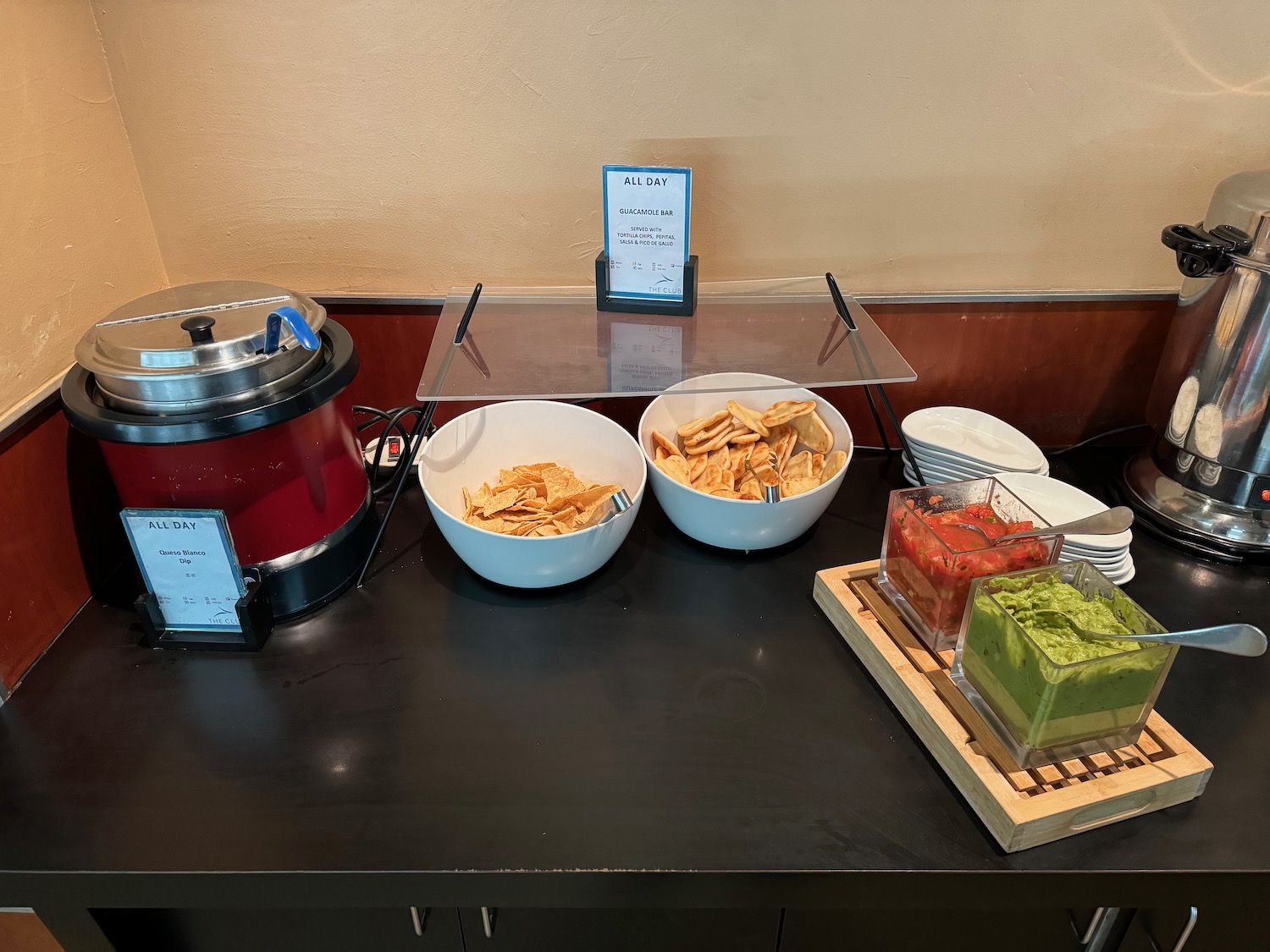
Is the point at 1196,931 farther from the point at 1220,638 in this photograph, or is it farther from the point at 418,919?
the point at 418,919

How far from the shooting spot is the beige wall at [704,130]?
1001mm

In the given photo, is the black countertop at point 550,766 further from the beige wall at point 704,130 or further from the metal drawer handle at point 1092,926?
the beige wall at point 704,130

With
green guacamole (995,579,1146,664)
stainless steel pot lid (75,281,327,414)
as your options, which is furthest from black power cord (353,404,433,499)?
green guacamole (995,579,1146,664)

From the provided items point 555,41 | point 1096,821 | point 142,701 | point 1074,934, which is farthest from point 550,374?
point 1074,934

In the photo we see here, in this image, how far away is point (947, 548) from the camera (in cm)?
83

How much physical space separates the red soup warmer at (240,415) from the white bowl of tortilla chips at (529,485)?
0.13 metres

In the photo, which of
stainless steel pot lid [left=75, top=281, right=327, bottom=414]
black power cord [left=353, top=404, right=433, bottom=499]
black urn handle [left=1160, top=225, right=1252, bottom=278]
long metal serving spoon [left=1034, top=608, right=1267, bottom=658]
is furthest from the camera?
black power cord [left=353, top=404, right=433, bottom=499]

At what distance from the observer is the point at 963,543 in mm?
850

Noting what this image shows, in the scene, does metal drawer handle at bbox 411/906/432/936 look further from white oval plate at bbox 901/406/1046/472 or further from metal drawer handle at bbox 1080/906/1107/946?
white oval plate at bbox 901/406/1046/472

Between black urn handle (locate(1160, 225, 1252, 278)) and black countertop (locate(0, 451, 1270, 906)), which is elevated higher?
black urn handle (locate(1160, 225, 1252, 278))

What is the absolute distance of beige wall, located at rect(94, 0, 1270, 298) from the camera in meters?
1.00

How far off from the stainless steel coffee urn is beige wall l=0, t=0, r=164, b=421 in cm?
128

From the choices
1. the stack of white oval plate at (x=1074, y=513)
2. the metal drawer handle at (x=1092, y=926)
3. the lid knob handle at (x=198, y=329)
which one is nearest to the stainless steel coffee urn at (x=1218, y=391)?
the stack of white oval plate at (x=1074, y=513)

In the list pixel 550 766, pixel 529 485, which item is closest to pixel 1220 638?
pixel 550 766
